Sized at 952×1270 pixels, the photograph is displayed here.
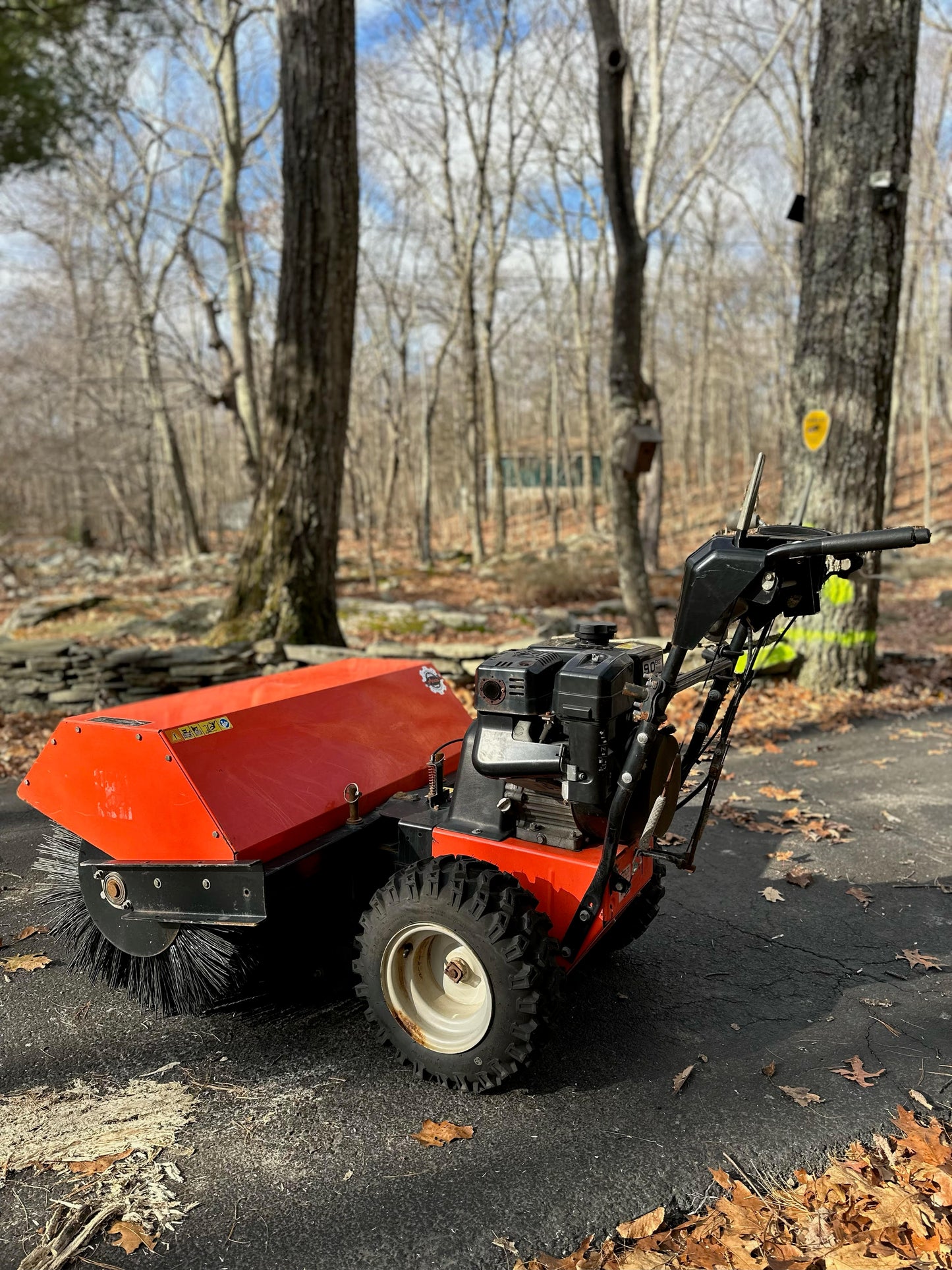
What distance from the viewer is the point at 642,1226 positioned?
212 cm

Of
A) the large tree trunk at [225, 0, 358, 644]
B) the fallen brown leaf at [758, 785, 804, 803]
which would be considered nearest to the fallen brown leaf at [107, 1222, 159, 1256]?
the fallen brown leaf at [758, 785, 804, 803]

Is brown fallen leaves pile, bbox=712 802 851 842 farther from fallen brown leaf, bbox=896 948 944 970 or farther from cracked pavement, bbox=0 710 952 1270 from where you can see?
fallen brown leaf, bbox=896 948 944 970

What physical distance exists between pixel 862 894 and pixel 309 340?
664 centimetres

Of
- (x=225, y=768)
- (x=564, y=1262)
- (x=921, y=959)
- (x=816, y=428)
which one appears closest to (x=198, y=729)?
(x=225, y=768)

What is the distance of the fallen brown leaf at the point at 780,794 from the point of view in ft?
17.3

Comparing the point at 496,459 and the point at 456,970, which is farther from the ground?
the point at 496,459

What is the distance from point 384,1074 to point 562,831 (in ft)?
3.12

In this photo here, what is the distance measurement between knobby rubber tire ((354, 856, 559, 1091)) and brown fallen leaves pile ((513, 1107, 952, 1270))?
0.52m

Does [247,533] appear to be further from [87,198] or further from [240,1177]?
[87,198]

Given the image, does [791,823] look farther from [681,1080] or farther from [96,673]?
[96,673]

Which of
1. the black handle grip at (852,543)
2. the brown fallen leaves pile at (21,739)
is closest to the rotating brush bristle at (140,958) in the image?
the black handle grip at (852,543)

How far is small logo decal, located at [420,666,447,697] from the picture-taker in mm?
3990

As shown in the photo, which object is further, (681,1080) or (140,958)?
(140,958)

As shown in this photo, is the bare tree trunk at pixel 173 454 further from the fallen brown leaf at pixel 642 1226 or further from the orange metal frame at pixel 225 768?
the fallen brown leaf at pixel 642 1226
